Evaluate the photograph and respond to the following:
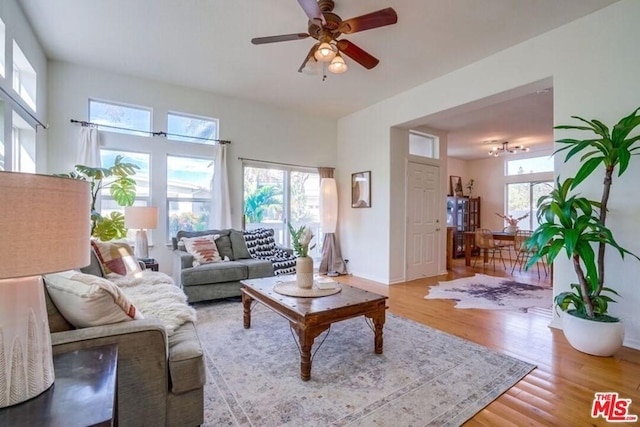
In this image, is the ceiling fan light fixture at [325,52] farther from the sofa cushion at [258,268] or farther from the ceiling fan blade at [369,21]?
the sofa cushion at [258,268]

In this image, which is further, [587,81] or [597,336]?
[587,81]

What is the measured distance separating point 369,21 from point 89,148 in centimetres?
364

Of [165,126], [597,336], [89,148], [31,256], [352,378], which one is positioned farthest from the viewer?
[165,126]

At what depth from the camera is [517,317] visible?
128 inches

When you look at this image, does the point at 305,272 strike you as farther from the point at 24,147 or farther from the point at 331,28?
the point at 24,147

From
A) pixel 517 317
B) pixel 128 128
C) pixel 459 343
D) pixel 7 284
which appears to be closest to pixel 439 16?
pixel 459 343

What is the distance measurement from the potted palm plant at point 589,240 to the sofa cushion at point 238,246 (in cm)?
328

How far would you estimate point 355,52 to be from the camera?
8.95ft

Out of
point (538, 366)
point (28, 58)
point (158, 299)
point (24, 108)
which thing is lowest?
point (538, 366)

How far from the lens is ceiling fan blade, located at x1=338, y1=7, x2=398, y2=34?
2232 mm

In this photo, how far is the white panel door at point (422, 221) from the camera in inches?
201

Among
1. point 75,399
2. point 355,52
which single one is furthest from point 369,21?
point 75,399

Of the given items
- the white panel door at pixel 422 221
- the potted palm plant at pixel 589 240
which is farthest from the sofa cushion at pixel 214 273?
the potted palm plant at pixel 589 240

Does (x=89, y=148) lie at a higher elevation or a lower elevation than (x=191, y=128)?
lower
